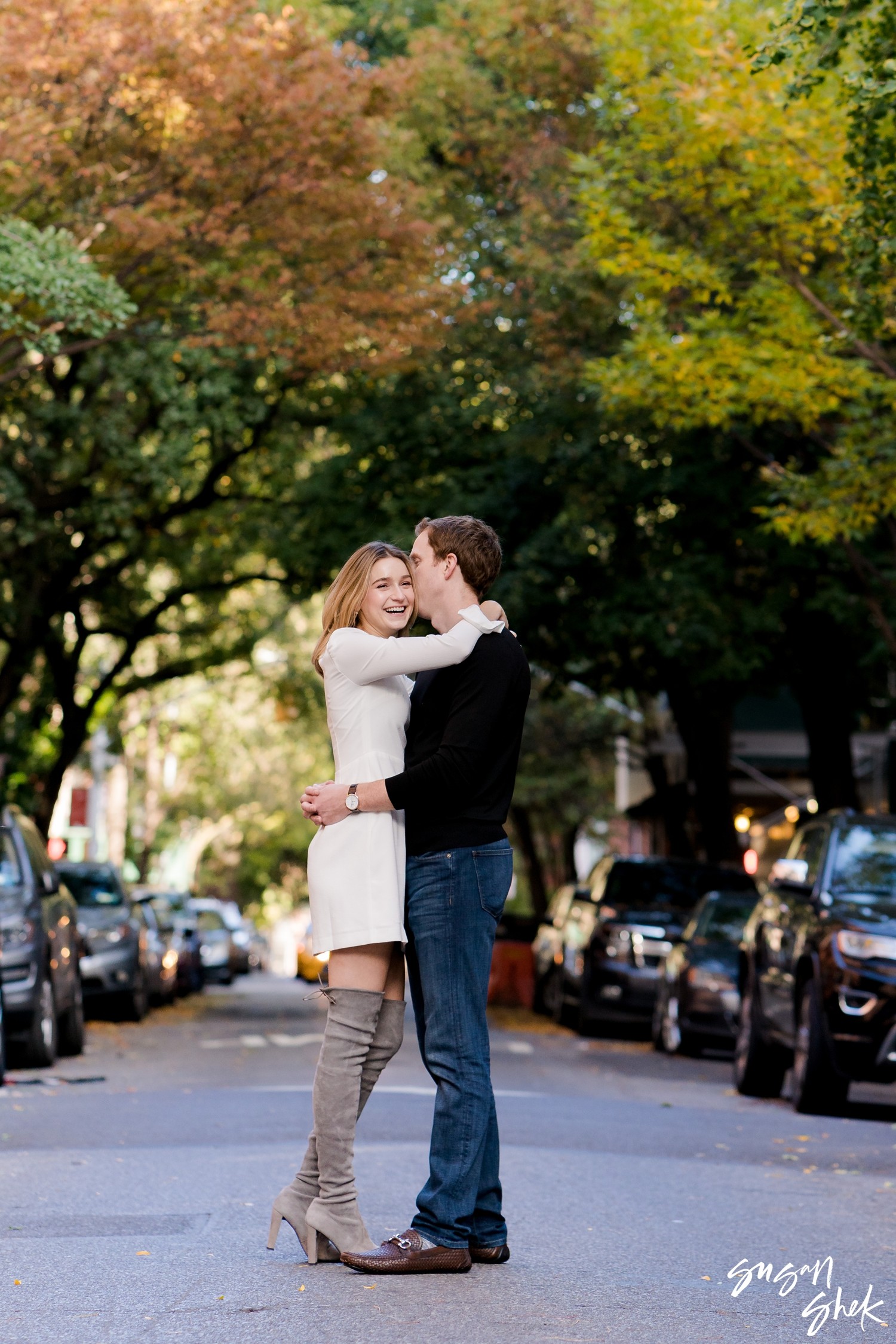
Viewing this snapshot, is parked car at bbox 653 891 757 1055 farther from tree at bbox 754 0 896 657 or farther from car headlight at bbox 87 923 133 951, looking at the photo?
car headlight at bbox 87 923 133 951

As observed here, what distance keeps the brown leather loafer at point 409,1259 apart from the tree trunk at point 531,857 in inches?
1383

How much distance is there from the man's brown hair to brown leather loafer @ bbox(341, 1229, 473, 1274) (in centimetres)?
187

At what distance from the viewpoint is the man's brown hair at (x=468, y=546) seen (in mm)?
5852

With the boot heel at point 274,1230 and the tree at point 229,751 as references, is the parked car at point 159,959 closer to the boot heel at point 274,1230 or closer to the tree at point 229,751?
the tree at point 229,751

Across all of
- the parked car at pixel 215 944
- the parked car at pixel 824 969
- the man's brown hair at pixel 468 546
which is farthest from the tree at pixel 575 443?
the parked car at pixel 215 944

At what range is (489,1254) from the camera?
229 inches

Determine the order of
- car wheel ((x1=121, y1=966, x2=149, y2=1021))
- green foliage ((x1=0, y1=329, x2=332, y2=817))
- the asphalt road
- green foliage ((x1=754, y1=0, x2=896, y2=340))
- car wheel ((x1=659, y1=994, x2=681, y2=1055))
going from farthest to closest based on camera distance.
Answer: green foliage ((x1=0, y1=329, x2=332, y2=817)) → car wheel ((x1=121, y1=966, x2=149, y2=1021)) → car wheel ((x1=659, y1=994, x2=681, y2=1055)) → green foliage ((x1=754, y1=0, x2=896, y2=340)) → the asphalt road

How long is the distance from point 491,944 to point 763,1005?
26.7 ft

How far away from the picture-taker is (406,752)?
5.81 metres

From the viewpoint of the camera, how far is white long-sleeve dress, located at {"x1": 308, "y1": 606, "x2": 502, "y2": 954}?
560 centimetres

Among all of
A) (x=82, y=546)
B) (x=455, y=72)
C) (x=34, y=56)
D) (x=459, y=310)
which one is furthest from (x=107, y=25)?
(x=82, y=546)

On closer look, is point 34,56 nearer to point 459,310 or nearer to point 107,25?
point 107,25

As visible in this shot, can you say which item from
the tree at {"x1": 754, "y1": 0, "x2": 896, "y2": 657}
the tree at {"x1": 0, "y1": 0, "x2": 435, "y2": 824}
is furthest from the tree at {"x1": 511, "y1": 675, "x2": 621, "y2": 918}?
the tree at {"x1": 754, "y1": 0, "x2": 896, "y2": 657}

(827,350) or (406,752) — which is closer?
(406,752)
